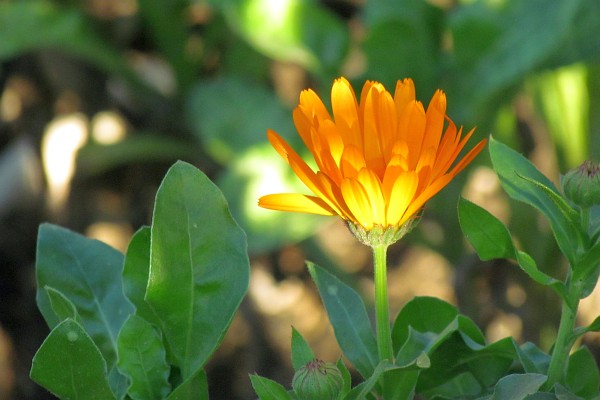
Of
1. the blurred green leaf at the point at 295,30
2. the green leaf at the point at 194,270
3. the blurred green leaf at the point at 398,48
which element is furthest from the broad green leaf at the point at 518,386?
the blurred green leaf at the point at 295,30

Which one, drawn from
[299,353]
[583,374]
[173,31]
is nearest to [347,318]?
[299,353]

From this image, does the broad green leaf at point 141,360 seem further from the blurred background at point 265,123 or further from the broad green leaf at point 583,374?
the blurred background at point 265,123

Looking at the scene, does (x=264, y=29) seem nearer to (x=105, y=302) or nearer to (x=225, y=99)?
(x=225, y=99)

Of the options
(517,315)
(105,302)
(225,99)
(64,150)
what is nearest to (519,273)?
(517,315)

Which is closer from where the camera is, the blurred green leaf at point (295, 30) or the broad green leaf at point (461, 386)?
the broad green leaf at point (461, 386)

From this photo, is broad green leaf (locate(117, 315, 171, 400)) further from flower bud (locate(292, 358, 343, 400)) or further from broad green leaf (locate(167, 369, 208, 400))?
flower bud (locate(292, 358, 343, 400))

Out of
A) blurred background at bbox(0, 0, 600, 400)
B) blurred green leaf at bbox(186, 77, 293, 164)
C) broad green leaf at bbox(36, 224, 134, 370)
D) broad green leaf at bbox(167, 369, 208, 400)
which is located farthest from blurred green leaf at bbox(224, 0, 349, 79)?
broad green leaf at bbox(167, 369, 208, 400)
